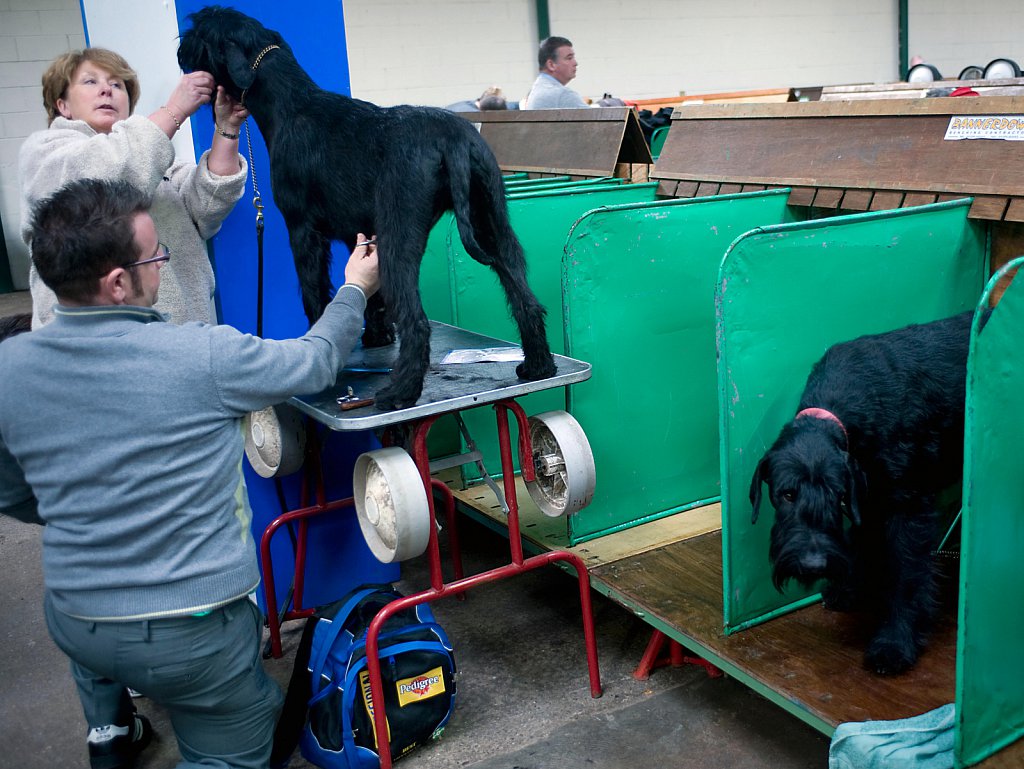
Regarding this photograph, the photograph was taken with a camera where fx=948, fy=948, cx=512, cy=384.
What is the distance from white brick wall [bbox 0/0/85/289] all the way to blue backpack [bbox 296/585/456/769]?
7006 millimetres

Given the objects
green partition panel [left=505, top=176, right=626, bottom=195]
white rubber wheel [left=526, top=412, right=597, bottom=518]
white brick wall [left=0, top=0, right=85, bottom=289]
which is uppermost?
white brick wall [left=0, top=0, right=85, bottom=289]

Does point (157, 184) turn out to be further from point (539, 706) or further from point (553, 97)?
point (553, 97)

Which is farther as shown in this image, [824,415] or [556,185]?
[556,185]

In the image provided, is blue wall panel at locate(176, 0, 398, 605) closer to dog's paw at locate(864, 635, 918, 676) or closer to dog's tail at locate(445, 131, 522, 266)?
dog's tail at locate(445, 131, 522, 266)

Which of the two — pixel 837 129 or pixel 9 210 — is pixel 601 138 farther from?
pixel 9 210

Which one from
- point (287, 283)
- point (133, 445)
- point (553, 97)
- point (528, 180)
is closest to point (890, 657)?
point (133, 445)

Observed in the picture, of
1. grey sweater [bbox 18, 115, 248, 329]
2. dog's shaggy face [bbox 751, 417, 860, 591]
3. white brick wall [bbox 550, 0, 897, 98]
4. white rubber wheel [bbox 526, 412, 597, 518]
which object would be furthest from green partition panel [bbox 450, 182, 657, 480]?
white brick wall [bbox 550, 0, 897, 98]

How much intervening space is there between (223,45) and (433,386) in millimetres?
859

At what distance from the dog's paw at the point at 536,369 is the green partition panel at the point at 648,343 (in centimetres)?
36

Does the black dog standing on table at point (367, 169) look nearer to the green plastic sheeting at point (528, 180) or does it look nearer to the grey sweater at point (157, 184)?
the grey sweater at point (157, 184)

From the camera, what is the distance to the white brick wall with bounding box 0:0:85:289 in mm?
7805

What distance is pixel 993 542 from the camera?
165 cm

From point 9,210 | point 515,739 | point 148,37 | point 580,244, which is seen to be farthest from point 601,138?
point 9,210

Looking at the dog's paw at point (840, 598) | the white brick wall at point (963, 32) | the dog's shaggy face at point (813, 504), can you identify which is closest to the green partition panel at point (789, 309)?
the dog's paw at point (840, 598)
